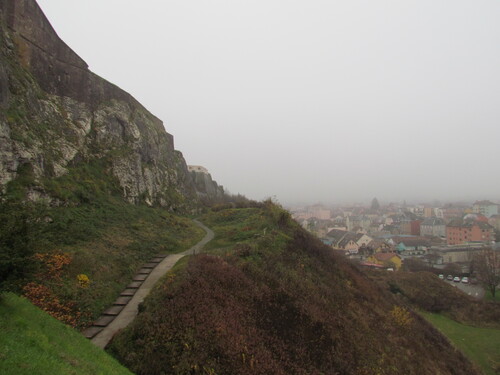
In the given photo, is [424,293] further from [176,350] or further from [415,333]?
[176,350]

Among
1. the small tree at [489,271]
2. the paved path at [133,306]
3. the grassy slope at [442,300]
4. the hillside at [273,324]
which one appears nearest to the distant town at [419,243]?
the small tree at [489,271]

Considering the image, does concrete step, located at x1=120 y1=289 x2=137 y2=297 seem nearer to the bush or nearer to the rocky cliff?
the bush

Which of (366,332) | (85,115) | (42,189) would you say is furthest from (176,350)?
(85,115)

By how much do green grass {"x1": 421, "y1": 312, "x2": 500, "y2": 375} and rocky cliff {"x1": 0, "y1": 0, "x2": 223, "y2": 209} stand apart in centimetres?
2973

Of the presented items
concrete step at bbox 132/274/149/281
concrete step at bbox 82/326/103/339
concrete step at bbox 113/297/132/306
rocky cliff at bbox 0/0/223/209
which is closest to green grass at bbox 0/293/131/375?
concrete step at bbox 82/326/103/339

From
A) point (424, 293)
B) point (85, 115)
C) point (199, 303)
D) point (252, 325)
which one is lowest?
point (424, 293)

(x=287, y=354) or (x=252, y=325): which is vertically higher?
(x=252, y=325)

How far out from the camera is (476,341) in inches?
1064

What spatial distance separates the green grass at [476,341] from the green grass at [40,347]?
26.2m

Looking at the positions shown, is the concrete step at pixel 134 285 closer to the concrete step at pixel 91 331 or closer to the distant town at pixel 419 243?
the concrete step at pixel 91 331

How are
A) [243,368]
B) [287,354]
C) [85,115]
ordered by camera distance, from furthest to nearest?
[85,115], [287,354], [243,368]

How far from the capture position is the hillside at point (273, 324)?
8742 mm

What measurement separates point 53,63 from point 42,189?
11.6 metres

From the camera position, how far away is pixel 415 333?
1703cm
